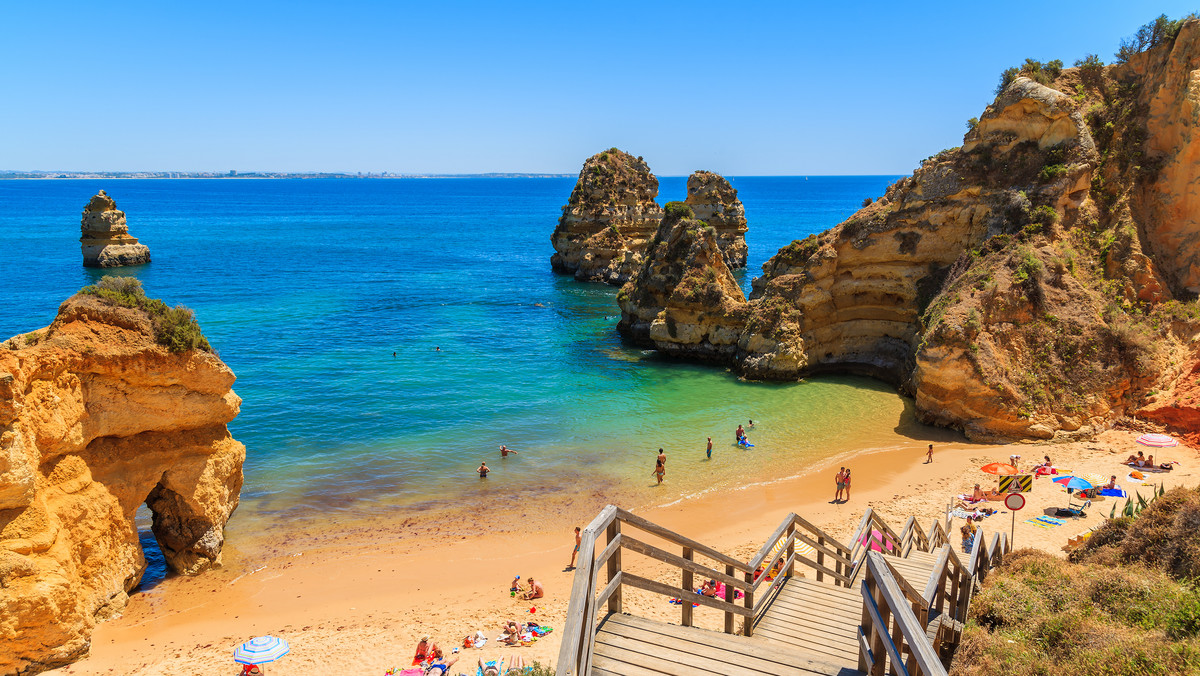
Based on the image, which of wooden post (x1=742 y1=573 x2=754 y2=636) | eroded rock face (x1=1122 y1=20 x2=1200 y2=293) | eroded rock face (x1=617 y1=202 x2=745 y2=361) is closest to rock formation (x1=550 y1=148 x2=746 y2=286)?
eroded rock face (x1=617 y1=202 x2=745 y2=361)

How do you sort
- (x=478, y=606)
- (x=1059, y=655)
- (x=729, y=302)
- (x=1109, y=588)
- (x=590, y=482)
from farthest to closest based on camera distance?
(x=729, y=302) → (x=590, y=482) → (x=478, y=606) → (x=1109, y=588) → (x=1059, y=655)

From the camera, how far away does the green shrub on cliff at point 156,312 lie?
52.5 feet

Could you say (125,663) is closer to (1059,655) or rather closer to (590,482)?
(590,482)

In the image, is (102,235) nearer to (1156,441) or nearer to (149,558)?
(149,558)

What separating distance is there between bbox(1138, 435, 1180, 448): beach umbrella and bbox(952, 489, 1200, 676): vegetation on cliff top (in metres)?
14.7

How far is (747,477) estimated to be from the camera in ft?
80.8

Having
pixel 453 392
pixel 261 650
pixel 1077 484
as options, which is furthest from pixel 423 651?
pixel 453 392

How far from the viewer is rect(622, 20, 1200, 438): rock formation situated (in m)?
26.4

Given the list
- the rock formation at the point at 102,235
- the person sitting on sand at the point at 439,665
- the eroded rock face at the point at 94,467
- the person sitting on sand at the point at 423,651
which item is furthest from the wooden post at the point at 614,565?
the rock formation at the point at 102,235

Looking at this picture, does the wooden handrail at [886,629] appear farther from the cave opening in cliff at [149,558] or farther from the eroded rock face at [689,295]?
the eroded rock face at [689,295]

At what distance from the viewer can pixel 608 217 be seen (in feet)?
223

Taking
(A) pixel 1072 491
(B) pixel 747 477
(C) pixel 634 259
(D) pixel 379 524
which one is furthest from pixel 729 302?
(C) pixel 634 259

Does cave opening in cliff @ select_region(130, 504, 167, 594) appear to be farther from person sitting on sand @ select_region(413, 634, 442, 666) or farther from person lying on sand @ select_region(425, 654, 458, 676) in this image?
person lying on sand @ select_region(425, 654, 458, 676)

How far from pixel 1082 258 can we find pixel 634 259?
38951 mm
